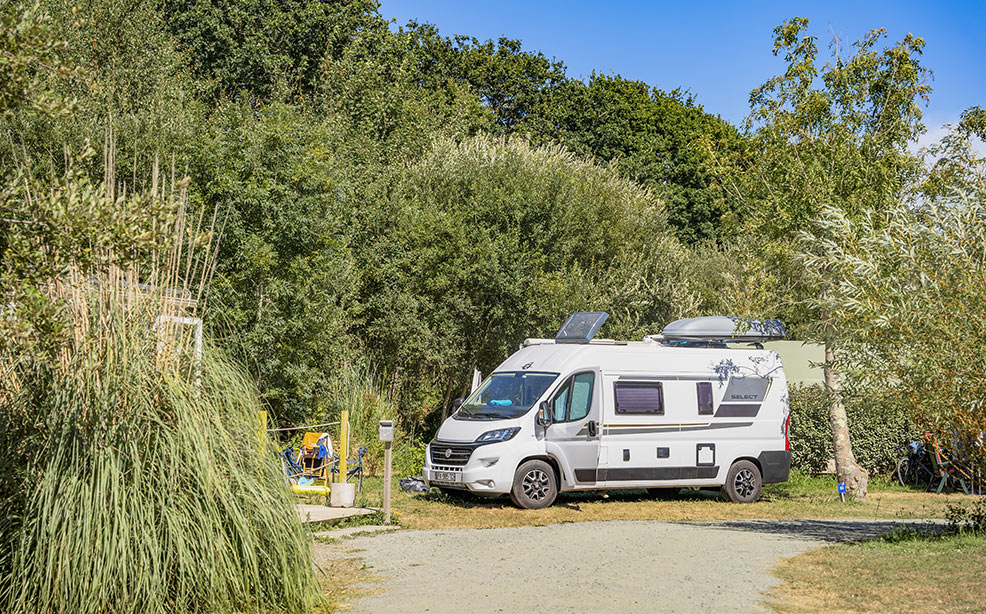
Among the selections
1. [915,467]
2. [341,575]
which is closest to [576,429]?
[341,575]

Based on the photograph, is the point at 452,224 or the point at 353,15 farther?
the point at 353,15

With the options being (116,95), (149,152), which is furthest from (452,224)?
(116,95)

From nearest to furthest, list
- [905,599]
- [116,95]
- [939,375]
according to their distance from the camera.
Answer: [905,599] → [939,375] → [116,95]

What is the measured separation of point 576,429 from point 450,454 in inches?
76.2

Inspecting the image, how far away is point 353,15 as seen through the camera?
35.1 metres

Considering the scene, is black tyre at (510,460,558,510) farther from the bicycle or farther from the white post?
the bicycle

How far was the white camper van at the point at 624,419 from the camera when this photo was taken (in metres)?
14.2

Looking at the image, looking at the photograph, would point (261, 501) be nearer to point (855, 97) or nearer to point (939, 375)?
point (939, 375)

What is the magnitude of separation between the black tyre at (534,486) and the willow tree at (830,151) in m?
4.65

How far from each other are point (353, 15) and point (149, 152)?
54.8 feet

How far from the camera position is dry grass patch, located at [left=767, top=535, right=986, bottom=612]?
23.7 ft

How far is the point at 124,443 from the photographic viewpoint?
628 cm

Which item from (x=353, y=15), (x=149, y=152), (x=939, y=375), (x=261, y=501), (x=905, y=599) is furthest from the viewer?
(x=353, y=15)

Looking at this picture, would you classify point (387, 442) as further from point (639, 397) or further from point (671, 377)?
point (671, 377)
